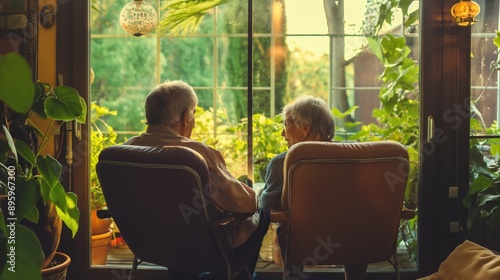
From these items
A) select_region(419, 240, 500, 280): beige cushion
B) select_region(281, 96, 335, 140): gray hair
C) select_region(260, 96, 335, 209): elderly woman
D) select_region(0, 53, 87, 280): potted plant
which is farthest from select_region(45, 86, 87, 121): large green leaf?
select_region(419, 240, 500, 280): beige cushion

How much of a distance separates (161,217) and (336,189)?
753 mm

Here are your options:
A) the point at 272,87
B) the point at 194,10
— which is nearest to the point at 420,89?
the point at 272,87

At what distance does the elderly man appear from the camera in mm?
2658

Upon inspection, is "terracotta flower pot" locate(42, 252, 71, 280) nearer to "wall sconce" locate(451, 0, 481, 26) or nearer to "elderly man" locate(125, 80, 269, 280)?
"elderly man" locate(125, 80, 269, 280)

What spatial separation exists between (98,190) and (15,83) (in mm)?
3444

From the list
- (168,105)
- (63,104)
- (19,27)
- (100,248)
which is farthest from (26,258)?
(100,248)

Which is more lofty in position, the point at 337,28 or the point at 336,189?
the point at 337,28

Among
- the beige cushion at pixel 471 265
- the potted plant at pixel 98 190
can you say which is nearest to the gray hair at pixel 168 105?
the potted plant at pixel 98 190

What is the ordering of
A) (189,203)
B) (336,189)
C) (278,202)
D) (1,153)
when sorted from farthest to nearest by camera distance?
(278,202) < (336,189) < (189,203) < (1,153)

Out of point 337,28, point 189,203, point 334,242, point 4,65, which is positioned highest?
point 337,28

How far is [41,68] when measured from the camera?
3477mm

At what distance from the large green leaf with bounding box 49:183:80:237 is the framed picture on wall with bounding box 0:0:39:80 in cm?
85

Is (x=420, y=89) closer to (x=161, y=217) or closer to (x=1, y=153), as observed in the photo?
(x=161, y=217)

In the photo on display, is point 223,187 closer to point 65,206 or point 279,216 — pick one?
point 279,216
